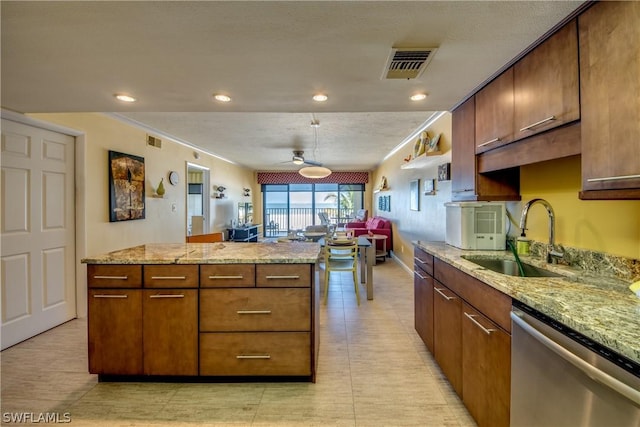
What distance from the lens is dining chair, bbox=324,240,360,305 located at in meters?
3.65

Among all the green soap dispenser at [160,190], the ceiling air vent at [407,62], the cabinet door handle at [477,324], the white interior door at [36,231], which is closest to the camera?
the cabinet door handle at [477,324]

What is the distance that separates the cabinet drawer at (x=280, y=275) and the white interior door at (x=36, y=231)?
2.46 m

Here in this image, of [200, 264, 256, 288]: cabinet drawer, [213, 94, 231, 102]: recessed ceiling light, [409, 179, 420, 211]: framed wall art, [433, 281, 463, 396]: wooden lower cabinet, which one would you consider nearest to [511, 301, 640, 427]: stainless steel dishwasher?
[433, 281, 463, 396]: wooden lower cabinet

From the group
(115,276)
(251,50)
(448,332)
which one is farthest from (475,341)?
(115,276)

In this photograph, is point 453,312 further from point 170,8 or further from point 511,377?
point 170,8

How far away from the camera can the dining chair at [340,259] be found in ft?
12.0

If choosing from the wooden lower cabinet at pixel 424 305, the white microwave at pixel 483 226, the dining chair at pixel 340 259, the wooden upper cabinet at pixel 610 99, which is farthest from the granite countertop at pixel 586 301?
the dining chair at pixel 340 259

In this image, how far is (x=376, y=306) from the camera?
3564 mm

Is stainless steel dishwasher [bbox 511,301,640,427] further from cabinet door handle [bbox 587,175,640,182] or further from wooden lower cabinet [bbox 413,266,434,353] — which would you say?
wooden lower cabinet [bbox 413,266,434,353]

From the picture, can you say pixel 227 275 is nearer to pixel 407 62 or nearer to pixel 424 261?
pixel 424 261

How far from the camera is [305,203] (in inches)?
405

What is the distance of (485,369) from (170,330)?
1951mm

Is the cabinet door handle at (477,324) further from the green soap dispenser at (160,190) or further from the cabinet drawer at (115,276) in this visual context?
the green soap dispenser at (160,190)

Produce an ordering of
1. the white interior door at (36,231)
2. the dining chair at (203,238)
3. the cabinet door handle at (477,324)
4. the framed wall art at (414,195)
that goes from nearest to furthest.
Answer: the cabinet door handle at (477,324) < the white interior door at (36,231) < the dining chair at (203,238) < the framed wall art at (414,195)
